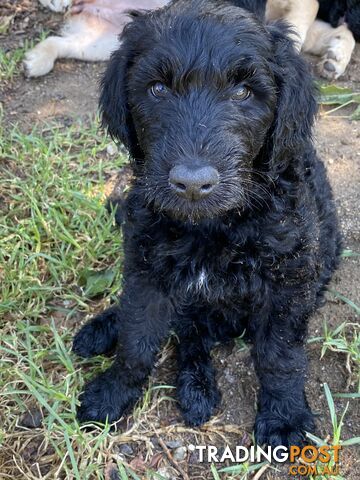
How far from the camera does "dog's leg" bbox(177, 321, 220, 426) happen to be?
3.09 meters

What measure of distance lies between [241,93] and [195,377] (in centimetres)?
145

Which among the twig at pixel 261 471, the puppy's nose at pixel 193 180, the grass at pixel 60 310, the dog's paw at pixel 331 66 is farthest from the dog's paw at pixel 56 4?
the twig at pixel 261 471

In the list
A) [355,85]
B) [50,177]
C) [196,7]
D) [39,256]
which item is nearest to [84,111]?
[50,177]

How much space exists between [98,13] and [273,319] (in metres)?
3.64

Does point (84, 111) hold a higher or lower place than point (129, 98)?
lower

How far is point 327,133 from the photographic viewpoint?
4453 millimetres

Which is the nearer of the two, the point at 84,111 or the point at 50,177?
the point at 50,177

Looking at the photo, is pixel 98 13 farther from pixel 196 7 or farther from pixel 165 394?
pixel 165 394

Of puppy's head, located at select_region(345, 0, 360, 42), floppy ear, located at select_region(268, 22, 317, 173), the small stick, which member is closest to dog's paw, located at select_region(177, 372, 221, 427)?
the small stick

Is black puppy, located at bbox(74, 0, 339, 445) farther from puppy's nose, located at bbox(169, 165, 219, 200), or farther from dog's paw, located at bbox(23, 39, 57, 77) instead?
dog's paw, located at bbox(23, 39, 57, 77)

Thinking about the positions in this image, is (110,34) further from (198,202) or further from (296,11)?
(198,202)

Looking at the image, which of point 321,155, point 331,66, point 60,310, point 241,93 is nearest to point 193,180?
point 241,93

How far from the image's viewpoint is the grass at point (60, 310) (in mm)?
2932

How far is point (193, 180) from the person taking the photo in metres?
2.21
